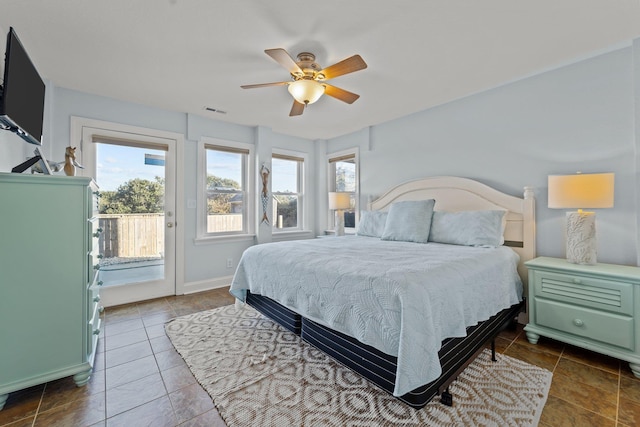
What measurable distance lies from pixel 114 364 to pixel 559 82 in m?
4.47

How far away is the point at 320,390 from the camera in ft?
5.70

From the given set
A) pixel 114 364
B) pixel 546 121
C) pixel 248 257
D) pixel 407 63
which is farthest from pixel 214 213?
pixel 546 121

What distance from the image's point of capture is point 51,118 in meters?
2.92

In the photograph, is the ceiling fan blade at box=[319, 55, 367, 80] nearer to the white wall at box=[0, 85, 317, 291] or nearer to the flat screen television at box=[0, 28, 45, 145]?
the flat screen television at box=[0, 28, 45, 145]

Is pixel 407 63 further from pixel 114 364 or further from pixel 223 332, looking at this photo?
pixel 114 364

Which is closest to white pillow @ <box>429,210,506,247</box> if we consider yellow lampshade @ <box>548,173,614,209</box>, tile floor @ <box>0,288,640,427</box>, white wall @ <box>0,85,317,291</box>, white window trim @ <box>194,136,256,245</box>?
yellow lampshade @ <box>548,173,614,209</box>

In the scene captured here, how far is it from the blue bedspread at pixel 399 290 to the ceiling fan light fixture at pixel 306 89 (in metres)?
1.30

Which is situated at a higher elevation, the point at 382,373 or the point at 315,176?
the point at 315,176

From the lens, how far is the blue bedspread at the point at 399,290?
1.36 meters

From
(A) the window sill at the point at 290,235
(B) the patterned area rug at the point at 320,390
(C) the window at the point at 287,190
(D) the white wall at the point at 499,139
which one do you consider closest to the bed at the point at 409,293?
(B) the patterned area rug at the point at 320,390

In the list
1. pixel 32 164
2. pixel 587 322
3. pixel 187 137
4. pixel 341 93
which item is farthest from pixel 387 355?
pixel 187 137

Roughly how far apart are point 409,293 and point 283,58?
1.79m

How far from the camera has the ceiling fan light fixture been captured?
88.4 inches

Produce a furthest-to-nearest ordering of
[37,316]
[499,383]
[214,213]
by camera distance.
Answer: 1. [214,213]
2. [499,383]
3. [37,316]
